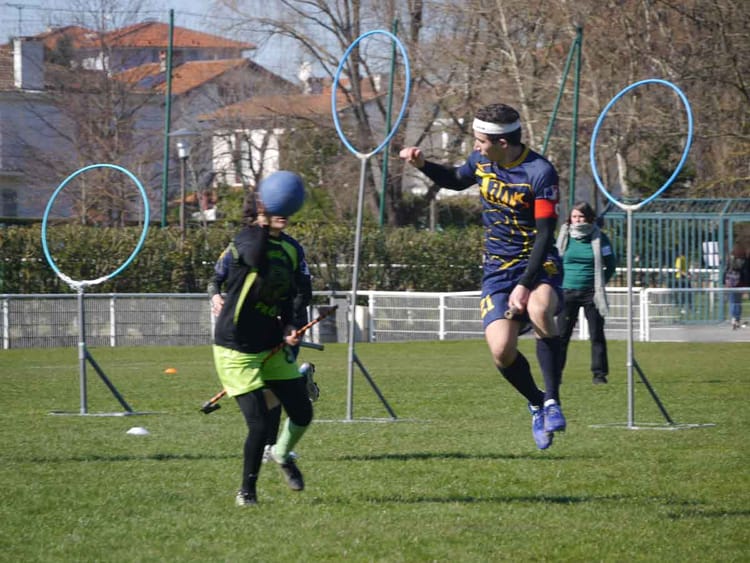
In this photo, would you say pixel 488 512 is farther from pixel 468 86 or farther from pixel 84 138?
pixel 84 138

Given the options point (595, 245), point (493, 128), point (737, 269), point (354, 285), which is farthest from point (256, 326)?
point (737, 269)

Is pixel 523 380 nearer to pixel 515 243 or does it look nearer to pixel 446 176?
pixel 515 243

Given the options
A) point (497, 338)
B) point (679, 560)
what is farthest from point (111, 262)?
point (679, 560)

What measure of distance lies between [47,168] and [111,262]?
21.2 metres

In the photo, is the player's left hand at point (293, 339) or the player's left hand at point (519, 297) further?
the player's left hand at point (519, 297)

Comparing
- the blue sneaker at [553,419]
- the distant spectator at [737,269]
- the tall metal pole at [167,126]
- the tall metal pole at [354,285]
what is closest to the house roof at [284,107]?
the tall metal pole at [167,126]

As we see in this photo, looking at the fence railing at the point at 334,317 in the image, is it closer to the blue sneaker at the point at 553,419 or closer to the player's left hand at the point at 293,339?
the blue sneaker at the point at 553,419

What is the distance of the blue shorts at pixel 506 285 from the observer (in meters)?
7.43

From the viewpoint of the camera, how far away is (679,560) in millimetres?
5906

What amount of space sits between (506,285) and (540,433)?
948 mm

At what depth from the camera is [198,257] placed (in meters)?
25.9

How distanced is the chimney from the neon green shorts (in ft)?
130

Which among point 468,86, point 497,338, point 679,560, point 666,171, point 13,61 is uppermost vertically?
point 13,61

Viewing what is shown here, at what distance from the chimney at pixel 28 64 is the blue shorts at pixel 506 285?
3944cm
